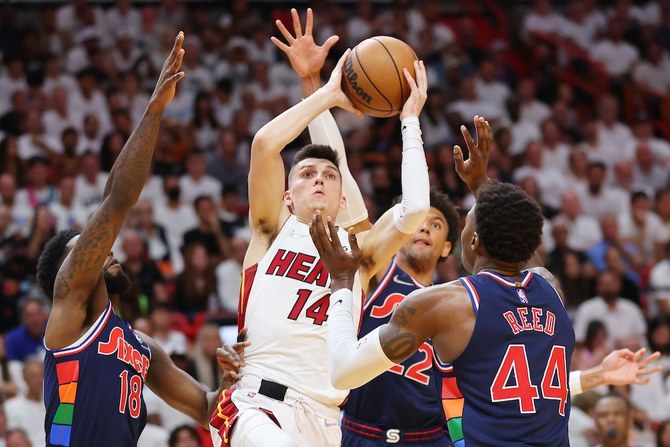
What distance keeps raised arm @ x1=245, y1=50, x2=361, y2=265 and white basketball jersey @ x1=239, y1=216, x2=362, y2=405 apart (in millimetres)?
185

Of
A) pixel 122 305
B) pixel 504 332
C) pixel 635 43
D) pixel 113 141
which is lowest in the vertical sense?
pixel 122 305

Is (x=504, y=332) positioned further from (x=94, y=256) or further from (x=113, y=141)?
(x=113, y=141)

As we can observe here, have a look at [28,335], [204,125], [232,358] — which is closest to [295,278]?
[232,358]

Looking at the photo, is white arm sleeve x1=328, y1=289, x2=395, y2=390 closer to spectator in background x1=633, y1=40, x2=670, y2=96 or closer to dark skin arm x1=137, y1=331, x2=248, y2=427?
dark skin arm x1=137, y1=331, x2=248, y2=427

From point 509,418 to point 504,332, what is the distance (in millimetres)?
373

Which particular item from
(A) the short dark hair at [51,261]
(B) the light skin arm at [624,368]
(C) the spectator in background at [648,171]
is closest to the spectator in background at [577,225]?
(C) the spectator in background at [648,171]

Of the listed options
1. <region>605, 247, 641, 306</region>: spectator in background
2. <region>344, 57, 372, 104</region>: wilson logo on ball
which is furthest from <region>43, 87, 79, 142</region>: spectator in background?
<region>344, 57, 372, 104</region>: wilson logo on ball

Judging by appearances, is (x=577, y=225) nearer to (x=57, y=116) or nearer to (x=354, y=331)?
(x=57, y=116)

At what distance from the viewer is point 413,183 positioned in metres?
5.74

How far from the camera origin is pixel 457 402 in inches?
198

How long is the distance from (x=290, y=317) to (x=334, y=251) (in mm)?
1035

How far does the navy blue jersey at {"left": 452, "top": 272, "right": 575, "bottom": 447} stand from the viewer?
15.5ft

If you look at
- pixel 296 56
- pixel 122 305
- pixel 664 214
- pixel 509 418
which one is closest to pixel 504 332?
pixel 509 418

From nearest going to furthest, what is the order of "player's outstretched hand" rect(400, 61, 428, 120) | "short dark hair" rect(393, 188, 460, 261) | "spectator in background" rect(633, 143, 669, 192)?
"player's outstretched hand" rect(400, 61, 428, 120), "short dark hair" rect(393, 188, 460, 261), "spectator in background" rect(633, 143, 669, 192)
